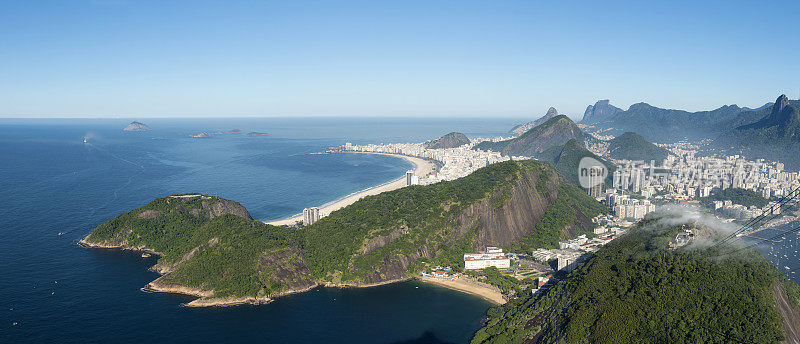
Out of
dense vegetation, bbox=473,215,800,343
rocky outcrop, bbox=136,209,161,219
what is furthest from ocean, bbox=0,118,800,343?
rocky outcrop, bbox=136,209,161,219

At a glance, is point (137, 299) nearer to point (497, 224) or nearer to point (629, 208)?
point (497, 224)

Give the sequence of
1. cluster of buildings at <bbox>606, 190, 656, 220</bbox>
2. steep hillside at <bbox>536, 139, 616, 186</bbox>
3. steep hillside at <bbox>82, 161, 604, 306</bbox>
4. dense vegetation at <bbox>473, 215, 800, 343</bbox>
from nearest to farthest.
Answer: dense vegetation at <bbox>473, 215, 800, 343</bbox>, steep hillside at <bbox>82, 161, 604, 306</bbox>, cluster of buildings at <bbox>606, 190, 656, 220</bbox>, steep hillside at <bbox>536, 139, 616, 186</bbox>

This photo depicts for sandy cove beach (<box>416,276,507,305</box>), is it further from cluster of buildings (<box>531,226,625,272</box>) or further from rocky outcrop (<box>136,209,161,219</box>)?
rocky outcrop (<box>136,209,161,219</box>)

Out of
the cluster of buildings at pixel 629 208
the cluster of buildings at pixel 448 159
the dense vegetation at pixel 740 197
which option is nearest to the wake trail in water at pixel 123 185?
the cluster of buildings at pixel 448 159

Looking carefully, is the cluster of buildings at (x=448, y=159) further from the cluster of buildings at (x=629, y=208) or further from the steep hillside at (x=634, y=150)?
the steep hillside at (x=634, y=150)

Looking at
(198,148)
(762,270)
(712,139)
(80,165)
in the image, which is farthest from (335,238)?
(712,139)

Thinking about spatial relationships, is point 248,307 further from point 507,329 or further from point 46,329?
point 507,329
